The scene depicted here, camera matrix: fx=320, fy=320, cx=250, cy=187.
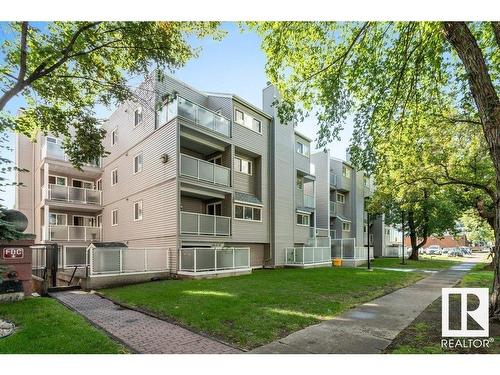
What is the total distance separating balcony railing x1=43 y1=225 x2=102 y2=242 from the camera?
17.6m

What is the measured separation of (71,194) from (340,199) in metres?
22.0

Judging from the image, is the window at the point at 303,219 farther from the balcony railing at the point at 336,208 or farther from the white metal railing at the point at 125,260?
the white metal railing at the point at 125,260

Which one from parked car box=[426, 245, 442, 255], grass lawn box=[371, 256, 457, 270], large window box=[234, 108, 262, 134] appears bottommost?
parked car box=[426, 245, 442, 255]

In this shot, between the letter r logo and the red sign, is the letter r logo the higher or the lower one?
the lower one

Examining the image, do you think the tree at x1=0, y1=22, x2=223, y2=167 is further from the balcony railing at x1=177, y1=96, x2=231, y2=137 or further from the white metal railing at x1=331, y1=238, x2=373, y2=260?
the white metal railing at x1=331, y1=238, x2=373, y2=260

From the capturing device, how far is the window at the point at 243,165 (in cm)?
1727

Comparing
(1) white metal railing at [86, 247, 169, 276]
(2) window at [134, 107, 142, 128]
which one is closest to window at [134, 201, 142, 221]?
(1) white metal railing at [86, 247, 169, 276]

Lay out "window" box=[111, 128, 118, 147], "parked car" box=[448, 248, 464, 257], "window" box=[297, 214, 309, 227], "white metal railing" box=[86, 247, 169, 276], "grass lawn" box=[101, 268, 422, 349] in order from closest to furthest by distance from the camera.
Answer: "grass lawn" box=[101, 268, 422, 349] → "white metal railing" box=[86, 247, 169, 276] → "window" box=[111, 128, 118, 147] → "window" box=[297, 214, 309, 227] → "parked car" box=[448, 248, 464, 257]

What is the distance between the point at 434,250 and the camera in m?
45.8

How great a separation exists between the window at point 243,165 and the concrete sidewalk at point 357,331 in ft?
34.7

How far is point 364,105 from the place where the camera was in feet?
29.1

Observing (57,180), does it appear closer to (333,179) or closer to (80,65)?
(80,65)

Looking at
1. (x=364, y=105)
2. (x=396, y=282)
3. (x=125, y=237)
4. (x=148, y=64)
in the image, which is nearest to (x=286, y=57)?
(x=364, y=105)

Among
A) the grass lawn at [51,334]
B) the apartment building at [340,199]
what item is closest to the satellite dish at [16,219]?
the grass lawn at [51,334]
